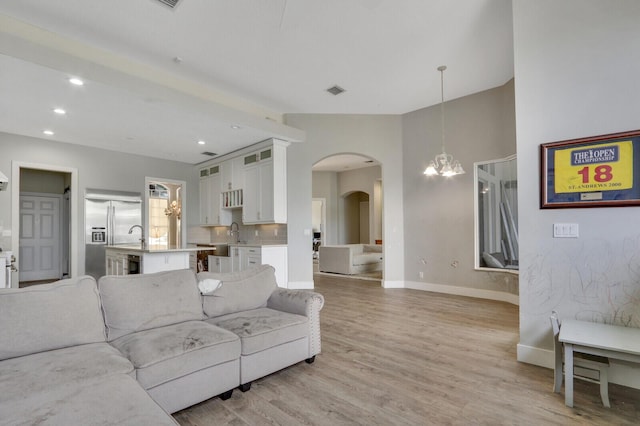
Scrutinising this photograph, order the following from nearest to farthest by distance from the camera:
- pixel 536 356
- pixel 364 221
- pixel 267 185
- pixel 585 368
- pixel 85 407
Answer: pixel 85 407 → pixel 585 368 → pixel 536 356 → pixel 267 185 → pixel 364 221

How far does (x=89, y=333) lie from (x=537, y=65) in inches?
156

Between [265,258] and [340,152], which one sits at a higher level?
[340,152]

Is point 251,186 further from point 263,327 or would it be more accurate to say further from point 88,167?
point 263,327

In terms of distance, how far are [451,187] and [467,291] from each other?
5.99 feet

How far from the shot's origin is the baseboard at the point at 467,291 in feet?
16.6

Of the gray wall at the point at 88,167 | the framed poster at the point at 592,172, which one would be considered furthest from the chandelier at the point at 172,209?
the framed poster at the point at 592,172

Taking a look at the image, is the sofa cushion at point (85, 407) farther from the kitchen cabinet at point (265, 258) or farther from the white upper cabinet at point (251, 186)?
the white upper cabinet at point (251, 186)

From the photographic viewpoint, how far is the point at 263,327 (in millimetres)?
2453

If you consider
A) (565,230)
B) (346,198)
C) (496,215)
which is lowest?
(565,230)

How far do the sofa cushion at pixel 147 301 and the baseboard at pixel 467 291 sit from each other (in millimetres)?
4536

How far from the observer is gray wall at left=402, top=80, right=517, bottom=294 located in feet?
17.4

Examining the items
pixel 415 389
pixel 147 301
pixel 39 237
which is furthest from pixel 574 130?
pixel 39 237

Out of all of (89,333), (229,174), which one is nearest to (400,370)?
(89,333)

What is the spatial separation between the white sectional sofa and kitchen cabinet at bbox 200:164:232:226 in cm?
484
